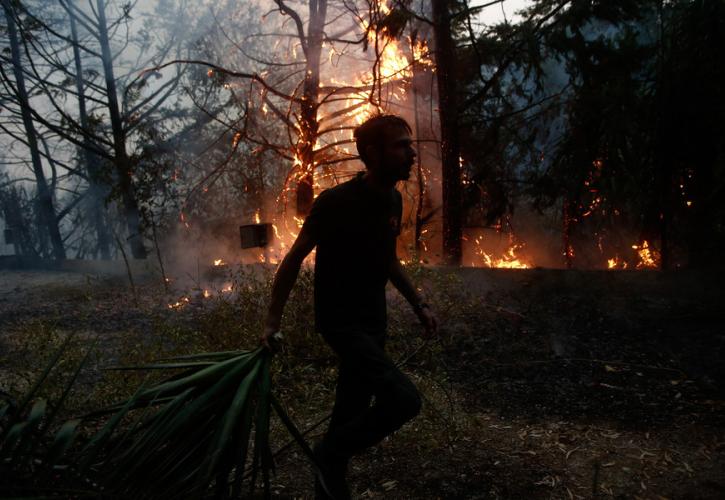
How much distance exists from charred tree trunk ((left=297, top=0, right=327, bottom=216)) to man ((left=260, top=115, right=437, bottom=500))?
28.9 ft

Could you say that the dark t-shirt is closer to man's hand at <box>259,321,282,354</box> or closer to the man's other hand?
man's hand at <box>259,321,282,354</box>

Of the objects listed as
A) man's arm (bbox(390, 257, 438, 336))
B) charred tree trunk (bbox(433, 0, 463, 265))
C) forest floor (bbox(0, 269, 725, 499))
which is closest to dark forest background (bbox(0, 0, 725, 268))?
charred tree trunk (bbox(433, 0, 463, 265))

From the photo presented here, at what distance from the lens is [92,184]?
27.3 meters

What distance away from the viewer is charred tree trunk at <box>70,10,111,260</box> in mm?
22650

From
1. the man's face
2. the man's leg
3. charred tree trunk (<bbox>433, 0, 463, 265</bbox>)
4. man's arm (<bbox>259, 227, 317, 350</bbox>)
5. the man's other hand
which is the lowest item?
the man's leg

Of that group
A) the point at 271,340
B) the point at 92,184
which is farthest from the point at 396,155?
the point at 92,184

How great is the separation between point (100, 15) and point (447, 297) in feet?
59.5

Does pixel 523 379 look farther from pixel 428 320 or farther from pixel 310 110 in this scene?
pixel 310 110

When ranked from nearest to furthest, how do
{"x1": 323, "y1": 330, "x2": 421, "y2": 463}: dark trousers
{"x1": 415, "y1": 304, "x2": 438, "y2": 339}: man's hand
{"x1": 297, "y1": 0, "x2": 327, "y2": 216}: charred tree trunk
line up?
{"x1": 323, "y1": 330, "x2": 421, "y2": 463}: dark trousers, {"x1": 415, "y1": 304, "x2": 438, "y2": 339}: man's hand, {"x1": 297, "y1": 0, "x2": 327, "y2": 216}: charred tree trunk

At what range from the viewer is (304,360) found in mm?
6371

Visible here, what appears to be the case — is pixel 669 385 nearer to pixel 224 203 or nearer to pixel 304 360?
pixel 304 360

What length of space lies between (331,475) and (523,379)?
3408 millimetres

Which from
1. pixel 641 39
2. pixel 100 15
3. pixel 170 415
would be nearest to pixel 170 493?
pixel 170 415

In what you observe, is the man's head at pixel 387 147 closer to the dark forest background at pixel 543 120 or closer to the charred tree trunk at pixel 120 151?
the dark forest background at pixel 543 120
